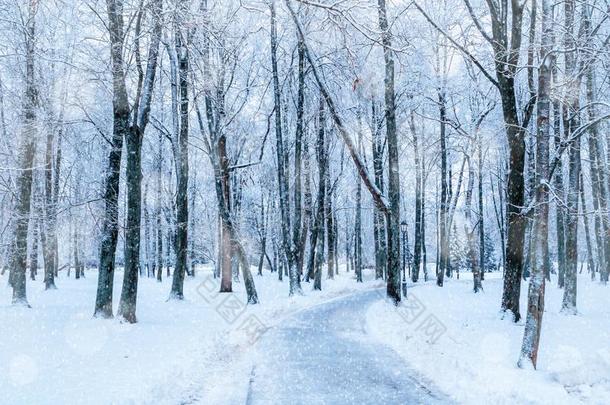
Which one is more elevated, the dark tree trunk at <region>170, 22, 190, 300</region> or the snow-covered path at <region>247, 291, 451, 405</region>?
the dark tree trunk at <region>170, 22, 190, 300</region>

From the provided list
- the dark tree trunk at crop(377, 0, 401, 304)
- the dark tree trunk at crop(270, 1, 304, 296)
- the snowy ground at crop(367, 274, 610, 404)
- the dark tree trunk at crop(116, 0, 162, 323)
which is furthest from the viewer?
the dark tree trunk at crop(270, 1, 304, 296)

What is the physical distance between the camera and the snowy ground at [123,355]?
7.43 metres

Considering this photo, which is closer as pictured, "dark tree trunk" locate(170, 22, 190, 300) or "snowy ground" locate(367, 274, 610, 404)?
"snowy ground" locate(367, 274, 610, 404)

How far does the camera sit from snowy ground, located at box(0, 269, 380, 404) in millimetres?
7430

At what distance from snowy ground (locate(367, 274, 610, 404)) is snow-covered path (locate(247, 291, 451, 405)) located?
447mm

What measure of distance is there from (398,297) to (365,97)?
14.5 m

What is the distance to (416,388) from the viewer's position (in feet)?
26.3

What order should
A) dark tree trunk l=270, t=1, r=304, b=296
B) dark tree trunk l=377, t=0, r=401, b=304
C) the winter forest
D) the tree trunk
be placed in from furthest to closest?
dark tree trunk l=270, t=1, r=304, b=296
dark tree trunk l=377, t=0, r=401, b=304
the tree trunk
the winter forest

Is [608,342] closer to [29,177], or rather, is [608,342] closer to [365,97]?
[29,177]

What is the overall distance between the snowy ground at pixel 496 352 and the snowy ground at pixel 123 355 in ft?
11.2

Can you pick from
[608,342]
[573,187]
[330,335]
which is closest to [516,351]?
[608,342]

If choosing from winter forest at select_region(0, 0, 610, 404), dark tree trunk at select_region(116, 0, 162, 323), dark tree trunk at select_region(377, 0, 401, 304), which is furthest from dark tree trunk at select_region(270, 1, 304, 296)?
dark tree trunk at select_region(116, 0, 162, 323)

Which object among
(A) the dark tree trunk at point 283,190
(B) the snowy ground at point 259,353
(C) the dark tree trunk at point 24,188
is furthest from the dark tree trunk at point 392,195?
(C) the dark tree trunk at point 24,188

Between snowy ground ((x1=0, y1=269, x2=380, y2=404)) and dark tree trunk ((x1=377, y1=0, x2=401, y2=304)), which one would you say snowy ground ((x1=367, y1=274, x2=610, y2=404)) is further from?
snowy ground ((x1=0, y1=269, x2=380, y2=404))
